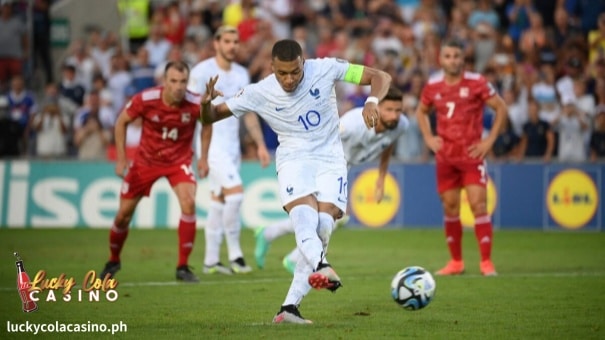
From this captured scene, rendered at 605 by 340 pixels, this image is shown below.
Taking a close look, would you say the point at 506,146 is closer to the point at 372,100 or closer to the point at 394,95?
the point at 394,95

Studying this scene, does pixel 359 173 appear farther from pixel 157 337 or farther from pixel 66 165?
pixel 157 337

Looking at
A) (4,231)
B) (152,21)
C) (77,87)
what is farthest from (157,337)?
(152,21)

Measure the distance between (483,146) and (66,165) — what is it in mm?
11513

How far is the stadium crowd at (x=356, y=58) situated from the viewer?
24672mm

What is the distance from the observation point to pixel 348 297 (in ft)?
42.7

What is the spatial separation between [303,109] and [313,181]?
2.15 feet

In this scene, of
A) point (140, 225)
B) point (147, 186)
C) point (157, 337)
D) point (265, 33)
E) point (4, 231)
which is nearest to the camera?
point (157, 337)

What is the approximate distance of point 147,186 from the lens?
48.0ft

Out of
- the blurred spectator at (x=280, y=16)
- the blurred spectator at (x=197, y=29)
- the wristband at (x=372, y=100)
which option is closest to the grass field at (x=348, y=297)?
the wristband at (x=372, y=100)

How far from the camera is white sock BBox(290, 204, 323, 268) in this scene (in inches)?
409

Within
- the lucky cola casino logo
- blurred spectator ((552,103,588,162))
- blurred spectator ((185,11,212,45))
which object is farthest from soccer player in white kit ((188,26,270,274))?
blurred spectator ((185,11,212,45))

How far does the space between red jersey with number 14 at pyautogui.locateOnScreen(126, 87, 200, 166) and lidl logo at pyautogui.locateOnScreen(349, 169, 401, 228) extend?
9773 millimetres

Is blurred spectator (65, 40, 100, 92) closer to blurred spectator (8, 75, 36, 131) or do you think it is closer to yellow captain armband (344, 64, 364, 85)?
blurred spectator (8, 75, 36, 131)

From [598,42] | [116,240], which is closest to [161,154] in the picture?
[116,240]
